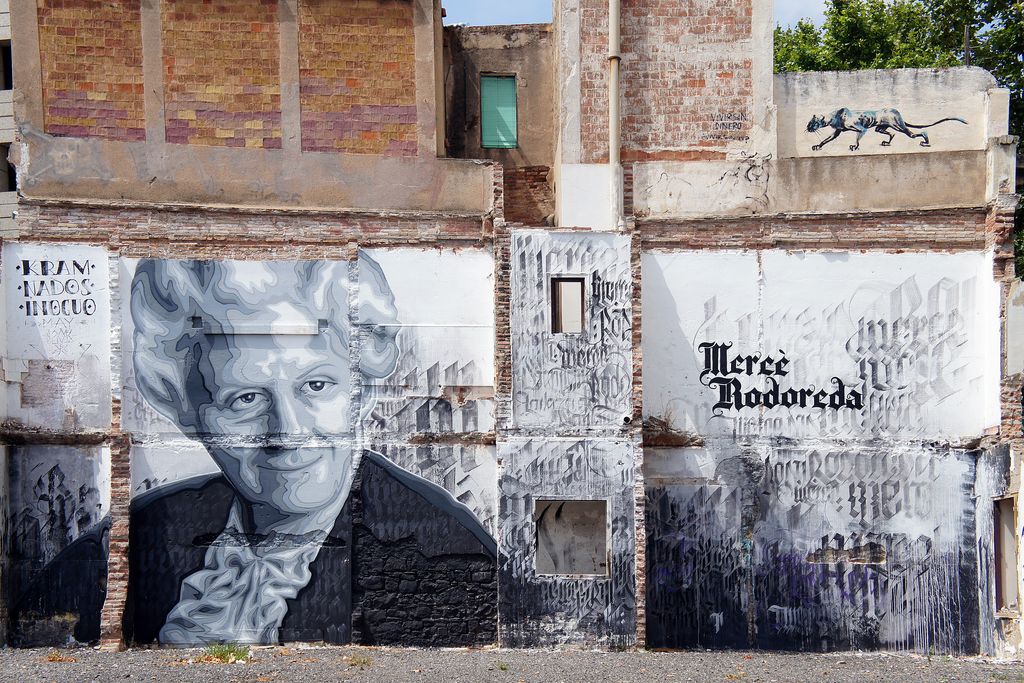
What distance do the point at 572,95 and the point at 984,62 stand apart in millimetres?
9123

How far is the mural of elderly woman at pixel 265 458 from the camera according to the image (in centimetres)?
1513

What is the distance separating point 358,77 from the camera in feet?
53.7

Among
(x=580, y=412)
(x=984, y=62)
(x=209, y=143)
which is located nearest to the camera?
(x=580, y=412)

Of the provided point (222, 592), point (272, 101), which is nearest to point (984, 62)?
point (272, 101)

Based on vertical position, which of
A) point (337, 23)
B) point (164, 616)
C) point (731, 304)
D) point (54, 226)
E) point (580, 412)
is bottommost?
point (164, 616)

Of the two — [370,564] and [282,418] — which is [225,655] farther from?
[282,418]

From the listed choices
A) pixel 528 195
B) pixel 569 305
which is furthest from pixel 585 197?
pixel 569 305

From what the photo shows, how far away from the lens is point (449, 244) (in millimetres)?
15727

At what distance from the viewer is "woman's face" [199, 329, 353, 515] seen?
1525 cm

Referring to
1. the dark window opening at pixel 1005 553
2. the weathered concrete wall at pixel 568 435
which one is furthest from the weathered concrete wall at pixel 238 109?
the dark window opening at pixel 1005 553

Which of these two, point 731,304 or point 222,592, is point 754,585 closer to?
point 731,304

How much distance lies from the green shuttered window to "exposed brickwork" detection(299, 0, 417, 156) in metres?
1.62

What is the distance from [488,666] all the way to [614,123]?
23.6ft

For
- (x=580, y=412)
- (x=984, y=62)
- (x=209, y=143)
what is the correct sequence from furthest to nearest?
1. (x=984, y=62)
2. (x=209, y=143)
3. (x=580, y=412)
